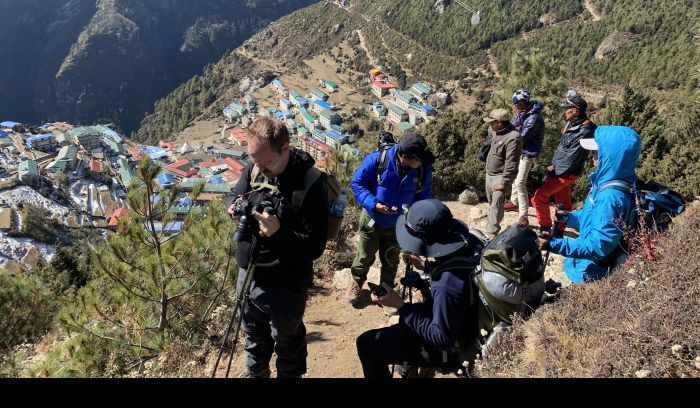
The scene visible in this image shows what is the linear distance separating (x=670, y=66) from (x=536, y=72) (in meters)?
29.9

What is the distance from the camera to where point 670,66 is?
3400 cm

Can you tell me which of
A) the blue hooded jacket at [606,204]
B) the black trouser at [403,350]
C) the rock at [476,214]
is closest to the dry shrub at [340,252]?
the rock at [476,214]

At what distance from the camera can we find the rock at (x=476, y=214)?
6262 millimetres

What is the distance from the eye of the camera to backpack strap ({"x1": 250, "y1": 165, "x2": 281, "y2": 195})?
2.16 metres

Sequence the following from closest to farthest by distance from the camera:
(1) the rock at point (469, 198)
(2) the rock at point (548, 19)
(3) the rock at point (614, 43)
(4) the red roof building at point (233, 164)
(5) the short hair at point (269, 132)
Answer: (5) the short hair at point (269, 132)
(1) the rock at point (469, 198)
(3) the rock at point (614, 43)
(4) the red roof building at point (233, 164)
(2) the rock at point (548, 19)

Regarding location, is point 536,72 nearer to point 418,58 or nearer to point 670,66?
point 670,66

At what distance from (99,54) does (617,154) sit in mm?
126719

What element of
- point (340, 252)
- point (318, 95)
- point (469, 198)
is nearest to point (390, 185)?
point (340, 252)

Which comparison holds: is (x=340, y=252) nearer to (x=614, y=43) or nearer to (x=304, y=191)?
(x=304, y=191)

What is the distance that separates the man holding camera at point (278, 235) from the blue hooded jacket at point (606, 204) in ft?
4.57

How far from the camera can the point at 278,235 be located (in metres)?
2.13

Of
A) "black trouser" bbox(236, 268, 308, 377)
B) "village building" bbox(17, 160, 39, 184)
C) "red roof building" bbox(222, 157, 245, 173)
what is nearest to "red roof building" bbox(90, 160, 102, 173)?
"village building" bbox(17, 160, 39, 184)

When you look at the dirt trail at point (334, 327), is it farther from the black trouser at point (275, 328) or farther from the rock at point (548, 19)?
the rock at point (548, 19)

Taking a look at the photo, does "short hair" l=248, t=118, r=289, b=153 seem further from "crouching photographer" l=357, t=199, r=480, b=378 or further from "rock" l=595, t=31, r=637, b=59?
"rock" l=595, t=31, r=637, b=59
